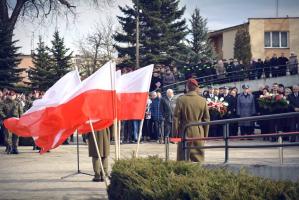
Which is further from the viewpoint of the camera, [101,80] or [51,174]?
[51,174]

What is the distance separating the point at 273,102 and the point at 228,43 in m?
42.3

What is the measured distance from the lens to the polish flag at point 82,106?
9.16 metres

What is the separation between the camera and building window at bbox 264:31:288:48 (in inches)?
2242

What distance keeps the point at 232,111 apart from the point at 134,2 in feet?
80.7

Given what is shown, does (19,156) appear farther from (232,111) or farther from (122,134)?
(232,111)

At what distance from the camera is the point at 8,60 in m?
38.9

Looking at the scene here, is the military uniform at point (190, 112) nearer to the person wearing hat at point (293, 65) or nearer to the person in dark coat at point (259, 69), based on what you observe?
the person wearing hat at point (293, 65)

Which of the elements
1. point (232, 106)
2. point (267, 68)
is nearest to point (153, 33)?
point (267, 68)

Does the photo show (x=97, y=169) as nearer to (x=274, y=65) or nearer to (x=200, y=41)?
(x=274, y=65)

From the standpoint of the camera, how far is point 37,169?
14.0 meters

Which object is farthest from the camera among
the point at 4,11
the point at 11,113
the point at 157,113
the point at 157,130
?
the point at 4,11

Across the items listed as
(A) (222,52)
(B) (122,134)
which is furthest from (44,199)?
(A) (222,52)

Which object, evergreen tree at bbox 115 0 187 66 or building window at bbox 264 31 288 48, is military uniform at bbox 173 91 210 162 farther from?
building window at bbox 264 31 288 48

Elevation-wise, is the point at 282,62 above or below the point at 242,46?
below
